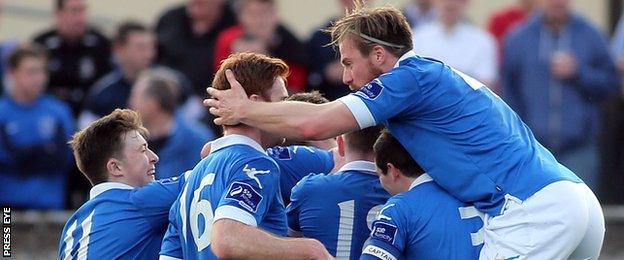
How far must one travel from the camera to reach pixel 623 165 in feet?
42.2

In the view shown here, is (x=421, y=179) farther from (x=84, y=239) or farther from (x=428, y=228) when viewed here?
(x=84, y=239)

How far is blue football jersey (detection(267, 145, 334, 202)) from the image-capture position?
7484 millimetres

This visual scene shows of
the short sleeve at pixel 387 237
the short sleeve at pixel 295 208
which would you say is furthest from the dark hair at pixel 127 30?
the short sleeve at pixel 387 237

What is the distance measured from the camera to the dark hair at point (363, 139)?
726cm

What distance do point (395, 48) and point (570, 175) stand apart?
102 cm

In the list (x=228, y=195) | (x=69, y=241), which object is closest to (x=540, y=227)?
(x=228, y=195)

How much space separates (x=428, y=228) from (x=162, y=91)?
498 cm

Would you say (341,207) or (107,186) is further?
(107,186)

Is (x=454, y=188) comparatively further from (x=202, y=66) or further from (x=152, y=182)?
(x=202, y=66)

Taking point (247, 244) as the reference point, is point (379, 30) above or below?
above

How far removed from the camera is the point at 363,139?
23.8 ft

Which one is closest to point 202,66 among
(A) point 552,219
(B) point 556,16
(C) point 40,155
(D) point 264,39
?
(D) point 264,39

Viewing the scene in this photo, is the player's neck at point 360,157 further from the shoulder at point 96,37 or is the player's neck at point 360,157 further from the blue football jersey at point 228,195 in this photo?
the shoulder at point 96,37

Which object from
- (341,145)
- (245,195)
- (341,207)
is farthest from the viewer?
(341,145)
